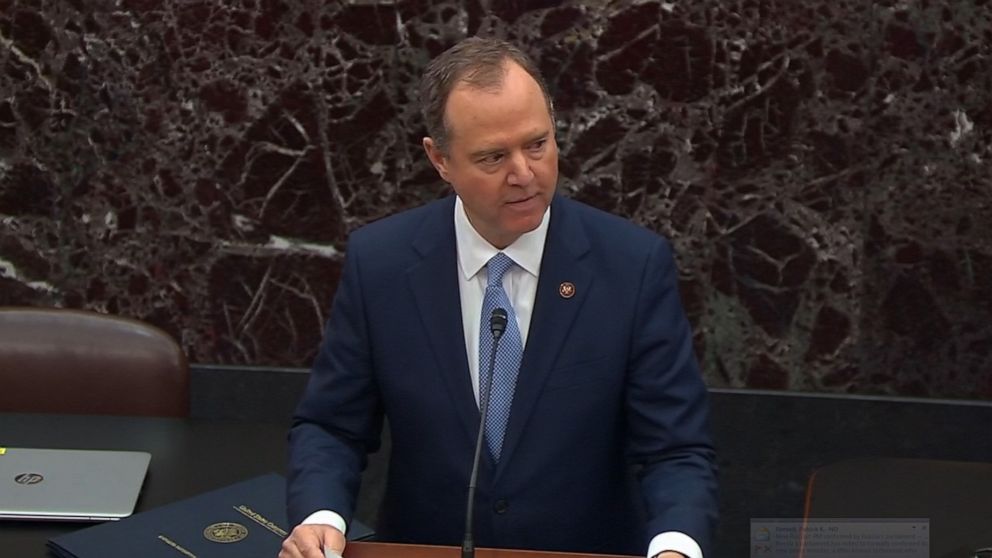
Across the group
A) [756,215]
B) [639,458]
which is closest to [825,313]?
[756,215]

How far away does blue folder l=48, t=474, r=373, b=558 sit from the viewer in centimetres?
257

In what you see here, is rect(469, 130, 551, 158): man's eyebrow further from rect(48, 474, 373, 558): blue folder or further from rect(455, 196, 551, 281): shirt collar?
rect(48, 474, 373, 558): blue folder

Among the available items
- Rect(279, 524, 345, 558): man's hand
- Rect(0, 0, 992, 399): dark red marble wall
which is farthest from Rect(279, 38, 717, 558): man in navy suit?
Rect(0, 0, 992, 399): dark red marble wall

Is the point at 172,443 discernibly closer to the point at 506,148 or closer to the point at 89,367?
the point at 89,367

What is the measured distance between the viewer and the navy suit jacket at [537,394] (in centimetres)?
260

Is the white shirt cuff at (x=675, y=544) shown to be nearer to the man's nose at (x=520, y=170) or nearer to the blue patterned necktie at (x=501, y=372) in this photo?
the blue patterned necktie at (x=501, y=372)

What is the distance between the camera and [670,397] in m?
2.57

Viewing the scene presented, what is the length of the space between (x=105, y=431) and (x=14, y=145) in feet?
5.39

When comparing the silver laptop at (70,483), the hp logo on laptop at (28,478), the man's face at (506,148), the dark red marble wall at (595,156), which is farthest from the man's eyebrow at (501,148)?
the dark red marble wall at (595,156)

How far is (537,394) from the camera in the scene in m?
2.60

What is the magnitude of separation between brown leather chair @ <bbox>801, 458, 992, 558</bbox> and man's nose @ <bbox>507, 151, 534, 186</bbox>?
2.39 feet

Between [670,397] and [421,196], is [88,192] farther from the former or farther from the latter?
[670,397]

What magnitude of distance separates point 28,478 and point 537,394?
0.97 meters

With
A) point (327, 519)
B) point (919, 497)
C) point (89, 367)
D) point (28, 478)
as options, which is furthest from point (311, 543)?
point (89, 367)
